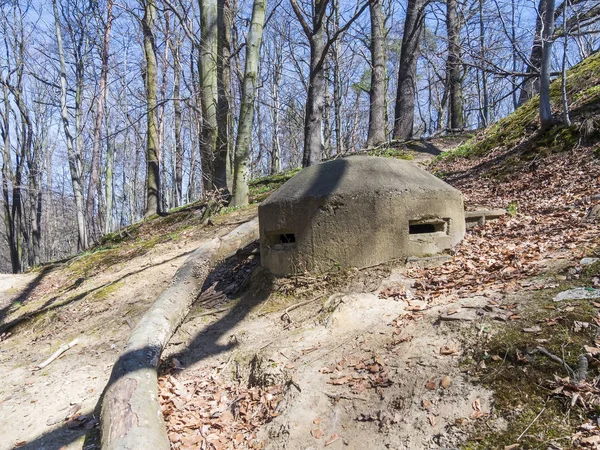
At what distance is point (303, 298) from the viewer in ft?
15.5

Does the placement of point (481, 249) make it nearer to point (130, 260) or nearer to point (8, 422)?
point (8, 422)

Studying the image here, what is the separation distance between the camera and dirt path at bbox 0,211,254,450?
13.0 feet

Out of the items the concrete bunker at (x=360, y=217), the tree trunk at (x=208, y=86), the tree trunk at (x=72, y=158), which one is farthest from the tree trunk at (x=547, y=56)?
the tree trunk at (x=72, y=158)

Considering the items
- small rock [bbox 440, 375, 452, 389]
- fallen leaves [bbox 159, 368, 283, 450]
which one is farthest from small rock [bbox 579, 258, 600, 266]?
fallen leaves [bbox 159, 368, 283, 450]

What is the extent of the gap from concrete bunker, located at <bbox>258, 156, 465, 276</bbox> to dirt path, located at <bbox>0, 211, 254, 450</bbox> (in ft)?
8.47

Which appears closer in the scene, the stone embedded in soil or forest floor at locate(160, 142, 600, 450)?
forest floor at locate(160, 142, 600, 450)

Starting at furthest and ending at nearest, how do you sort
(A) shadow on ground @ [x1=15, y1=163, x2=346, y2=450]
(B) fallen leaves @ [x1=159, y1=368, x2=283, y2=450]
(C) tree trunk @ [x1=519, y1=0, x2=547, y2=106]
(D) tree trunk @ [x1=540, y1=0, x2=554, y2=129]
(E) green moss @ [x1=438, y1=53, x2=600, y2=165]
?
(E) green moss @ [x1=438, y1=53, x2=600, y2=165] → (C) tree trunk @ [x1=519, y1=0, x2=547, y2=106] → (D) tree trunk @ [x1=540, y1=0, x2=554, y2=129] → (A) shadow on ground @ [x1=15, y1=163, x2=346, y2=450] → (B) fallen leaves @ [x1=159, y1=368, x2=283, y2=450]

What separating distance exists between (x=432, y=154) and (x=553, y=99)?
11.3 feet

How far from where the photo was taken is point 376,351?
333cm

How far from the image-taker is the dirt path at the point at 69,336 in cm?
395

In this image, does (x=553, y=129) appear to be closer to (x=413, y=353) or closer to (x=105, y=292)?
(x=413, y=353)

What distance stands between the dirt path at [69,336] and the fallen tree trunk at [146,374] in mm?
765

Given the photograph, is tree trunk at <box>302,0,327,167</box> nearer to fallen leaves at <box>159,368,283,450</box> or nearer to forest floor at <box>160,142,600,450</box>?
forest floor at <box>160,142,600,450</box>

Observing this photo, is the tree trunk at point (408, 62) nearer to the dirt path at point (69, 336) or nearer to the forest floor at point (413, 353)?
the dirt path at point (69, 336)
